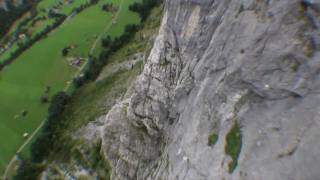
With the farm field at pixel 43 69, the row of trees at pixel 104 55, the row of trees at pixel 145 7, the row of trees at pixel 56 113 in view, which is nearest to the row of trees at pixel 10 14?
the farm field at pixel 43 69

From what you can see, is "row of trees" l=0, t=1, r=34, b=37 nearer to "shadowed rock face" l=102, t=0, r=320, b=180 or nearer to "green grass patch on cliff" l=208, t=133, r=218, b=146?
"shadowed rock face" l=102, t=0, r=320, b=180

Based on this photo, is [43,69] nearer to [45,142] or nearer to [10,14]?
[45,142]

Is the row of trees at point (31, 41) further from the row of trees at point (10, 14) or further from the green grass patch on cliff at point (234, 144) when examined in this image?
the green grass patch on cliff at point (234, 144)

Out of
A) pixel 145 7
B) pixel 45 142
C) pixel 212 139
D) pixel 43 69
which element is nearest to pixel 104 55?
pixel 145 7

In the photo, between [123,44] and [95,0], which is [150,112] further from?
[95,0]

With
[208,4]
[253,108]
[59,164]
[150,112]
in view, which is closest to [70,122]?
[59,164]

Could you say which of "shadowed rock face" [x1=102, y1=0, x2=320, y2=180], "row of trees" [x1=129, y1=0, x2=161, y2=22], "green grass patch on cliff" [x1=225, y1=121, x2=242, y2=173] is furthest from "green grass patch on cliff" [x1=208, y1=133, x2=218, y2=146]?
"row of trees" [x1=129, y1=0, x2=161, y2=22]
